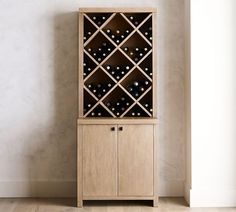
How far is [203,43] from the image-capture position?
511 cm

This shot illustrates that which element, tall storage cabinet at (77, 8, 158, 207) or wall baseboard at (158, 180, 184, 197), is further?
wall baseboard at (158, 180, 184, 197)

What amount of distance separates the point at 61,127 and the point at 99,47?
93 cm

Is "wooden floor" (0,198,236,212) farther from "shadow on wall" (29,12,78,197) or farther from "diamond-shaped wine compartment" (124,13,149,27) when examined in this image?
"diamond-shaped wine compartment" (124,13,149,27)

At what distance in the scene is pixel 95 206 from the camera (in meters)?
5.17

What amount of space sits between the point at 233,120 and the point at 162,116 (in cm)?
76

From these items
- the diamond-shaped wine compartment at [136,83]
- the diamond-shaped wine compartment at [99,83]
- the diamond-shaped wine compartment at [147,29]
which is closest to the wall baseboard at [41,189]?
the diamond-shaped wine compartment at [99,83]

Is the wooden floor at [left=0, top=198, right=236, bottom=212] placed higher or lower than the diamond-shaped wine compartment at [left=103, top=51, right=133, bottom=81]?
lower

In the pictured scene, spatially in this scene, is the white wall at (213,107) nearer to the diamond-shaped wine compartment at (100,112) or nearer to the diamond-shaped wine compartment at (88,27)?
the diamond-shaped wine compartment at (100,112)

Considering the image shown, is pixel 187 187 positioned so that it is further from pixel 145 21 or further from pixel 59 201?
pixel 145 21

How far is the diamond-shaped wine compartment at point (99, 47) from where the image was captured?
17.1 feet

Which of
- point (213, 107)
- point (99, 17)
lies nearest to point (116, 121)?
point (213, 107)

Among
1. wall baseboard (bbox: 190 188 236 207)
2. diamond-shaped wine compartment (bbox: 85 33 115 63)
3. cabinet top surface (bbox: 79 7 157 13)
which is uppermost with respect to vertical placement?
cabinet top surface (bbox: 79 7 157 13)

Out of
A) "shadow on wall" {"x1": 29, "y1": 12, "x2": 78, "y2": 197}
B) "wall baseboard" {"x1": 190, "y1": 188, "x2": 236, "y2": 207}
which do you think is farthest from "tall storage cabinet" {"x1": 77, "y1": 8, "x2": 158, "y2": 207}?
"wall baseboard" {"x1": 190, "y1": 188, "x2": 236, "y2": 207}

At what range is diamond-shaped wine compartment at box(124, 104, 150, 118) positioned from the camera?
5.28 m
